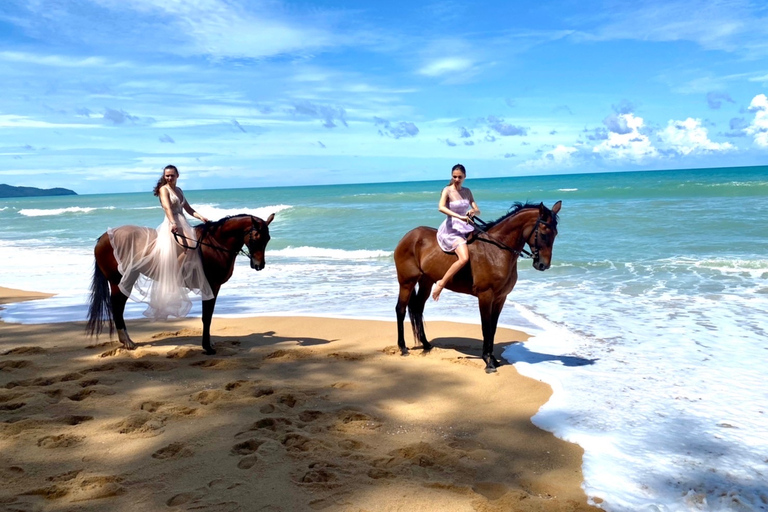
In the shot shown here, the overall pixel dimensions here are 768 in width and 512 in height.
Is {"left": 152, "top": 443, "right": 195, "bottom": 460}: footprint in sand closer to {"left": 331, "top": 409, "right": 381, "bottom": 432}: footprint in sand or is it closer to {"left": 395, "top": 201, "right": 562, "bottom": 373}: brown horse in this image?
{"left": 331, "top": 409, "right": 381, "bottom": 432}: footprint in sand

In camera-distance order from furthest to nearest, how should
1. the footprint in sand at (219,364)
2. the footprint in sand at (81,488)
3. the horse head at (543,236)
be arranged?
the footprint in sand at (219,364) → the horse head at (543,236) → the footprint in sand at (81,488)

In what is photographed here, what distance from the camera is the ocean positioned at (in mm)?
4039

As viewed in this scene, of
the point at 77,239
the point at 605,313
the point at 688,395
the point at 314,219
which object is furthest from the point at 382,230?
the point at 688,395

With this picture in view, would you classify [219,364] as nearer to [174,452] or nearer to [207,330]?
[207,330]

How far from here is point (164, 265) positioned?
22.6ft

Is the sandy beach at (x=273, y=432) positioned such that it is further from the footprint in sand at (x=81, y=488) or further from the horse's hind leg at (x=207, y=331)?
the horse's hind leg at (x=207, y=331)

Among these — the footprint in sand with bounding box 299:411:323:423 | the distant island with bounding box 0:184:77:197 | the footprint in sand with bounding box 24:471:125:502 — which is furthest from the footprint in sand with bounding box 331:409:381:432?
the distant island with bounding box 0:184:77:197

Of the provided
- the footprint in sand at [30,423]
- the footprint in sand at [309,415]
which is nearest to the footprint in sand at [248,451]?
the footprint in sand at [309,415]

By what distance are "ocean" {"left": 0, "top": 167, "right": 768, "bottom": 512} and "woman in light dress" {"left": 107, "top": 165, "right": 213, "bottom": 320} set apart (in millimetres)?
2576

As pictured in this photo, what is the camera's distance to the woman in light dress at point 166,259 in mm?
6875

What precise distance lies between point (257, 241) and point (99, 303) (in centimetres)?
229

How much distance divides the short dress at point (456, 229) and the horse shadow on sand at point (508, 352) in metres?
1.37

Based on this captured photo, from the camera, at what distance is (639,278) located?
39.1 feet

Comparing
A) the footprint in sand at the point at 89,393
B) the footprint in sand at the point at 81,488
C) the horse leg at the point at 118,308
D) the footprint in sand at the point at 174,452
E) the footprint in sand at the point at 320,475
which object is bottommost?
the footprint in sand at the point at 320,475
